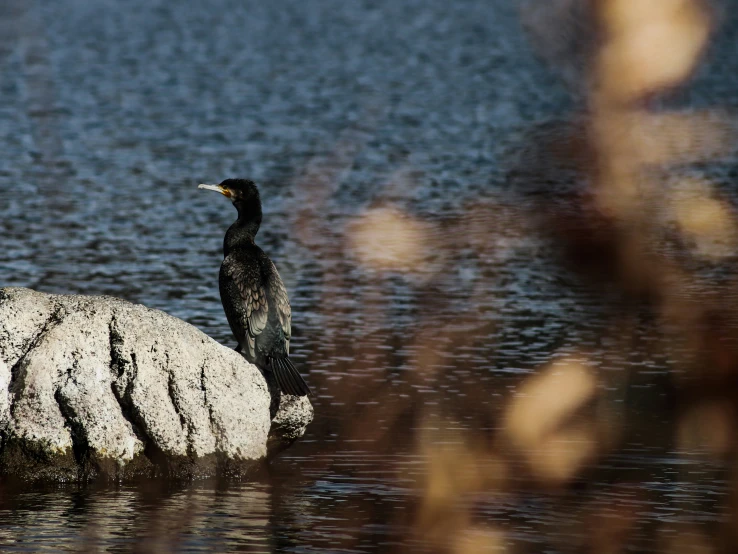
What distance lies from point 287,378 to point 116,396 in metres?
1.29

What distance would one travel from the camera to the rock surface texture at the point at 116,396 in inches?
330

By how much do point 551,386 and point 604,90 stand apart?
11.6m

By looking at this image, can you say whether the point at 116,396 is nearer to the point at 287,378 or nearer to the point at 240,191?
the point at 287,378

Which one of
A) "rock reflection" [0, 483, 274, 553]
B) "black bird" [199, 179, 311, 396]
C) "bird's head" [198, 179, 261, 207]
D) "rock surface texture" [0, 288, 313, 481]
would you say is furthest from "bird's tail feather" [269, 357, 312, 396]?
"bird's head" [198, 179, 261, 207]

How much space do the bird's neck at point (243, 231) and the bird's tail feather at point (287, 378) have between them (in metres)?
1.18

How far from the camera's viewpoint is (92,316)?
8672mm

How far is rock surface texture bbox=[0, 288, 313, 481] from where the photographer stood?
8.39m

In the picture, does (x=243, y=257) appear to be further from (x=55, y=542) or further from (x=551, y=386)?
(x=551, y=386)

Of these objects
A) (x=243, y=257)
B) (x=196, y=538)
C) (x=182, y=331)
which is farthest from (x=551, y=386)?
(x=196, y=538)

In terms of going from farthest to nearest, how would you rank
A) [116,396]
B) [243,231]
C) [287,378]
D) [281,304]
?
[243,231]
[281,304]
[287,378]
[116,396]

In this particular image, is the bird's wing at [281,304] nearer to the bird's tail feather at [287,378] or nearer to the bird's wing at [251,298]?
the bird's wing at [251,298]

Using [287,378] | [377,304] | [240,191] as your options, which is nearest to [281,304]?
[287,378]

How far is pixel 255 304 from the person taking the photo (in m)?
9.43

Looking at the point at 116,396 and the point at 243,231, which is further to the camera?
the point at 243,231
